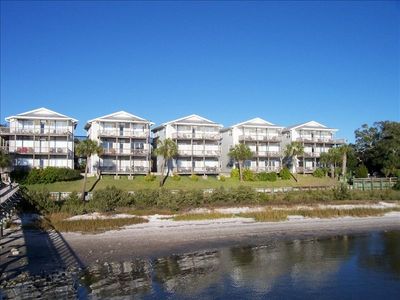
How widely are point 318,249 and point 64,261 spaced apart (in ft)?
50.5

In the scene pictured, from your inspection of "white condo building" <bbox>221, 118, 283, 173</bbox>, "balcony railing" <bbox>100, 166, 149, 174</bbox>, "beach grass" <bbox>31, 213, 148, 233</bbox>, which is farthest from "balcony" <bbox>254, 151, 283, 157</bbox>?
"beach grass" <bbox>31, 213, 148, 233</bbox>

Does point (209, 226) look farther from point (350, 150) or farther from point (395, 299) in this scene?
point (350, 150)

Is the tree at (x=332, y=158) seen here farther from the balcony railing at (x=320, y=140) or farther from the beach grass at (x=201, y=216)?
the beach grass at (x=201, y=216)

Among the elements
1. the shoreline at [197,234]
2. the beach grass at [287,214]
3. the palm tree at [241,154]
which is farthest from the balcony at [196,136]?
the shoreline at [197,234]

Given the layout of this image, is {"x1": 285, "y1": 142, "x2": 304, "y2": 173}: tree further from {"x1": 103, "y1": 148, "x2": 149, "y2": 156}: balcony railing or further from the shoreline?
the shoreline

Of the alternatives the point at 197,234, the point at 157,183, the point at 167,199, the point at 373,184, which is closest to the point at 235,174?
the point at 157,183

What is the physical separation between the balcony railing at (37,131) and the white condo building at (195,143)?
15.4m

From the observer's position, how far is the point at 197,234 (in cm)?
3306

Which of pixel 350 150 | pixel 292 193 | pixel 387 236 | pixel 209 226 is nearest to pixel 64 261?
pixel 209 226

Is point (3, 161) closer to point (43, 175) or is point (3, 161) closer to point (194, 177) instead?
point (43, 175)

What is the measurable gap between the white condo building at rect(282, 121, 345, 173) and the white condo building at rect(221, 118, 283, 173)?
3430 mm

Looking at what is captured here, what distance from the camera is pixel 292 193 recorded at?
52.7 m

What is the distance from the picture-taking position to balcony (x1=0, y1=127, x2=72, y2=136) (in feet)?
210

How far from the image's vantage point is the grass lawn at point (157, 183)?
56.6 m
